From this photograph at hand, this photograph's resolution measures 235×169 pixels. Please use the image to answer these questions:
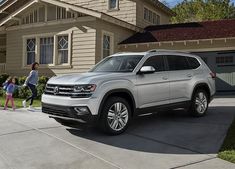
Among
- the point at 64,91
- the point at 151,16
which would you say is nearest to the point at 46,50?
the point at 151,16

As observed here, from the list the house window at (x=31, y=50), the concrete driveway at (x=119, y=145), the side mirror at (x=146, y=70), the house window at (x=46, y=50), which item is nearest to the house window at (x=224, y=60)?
the house window at (x=46, y=50)

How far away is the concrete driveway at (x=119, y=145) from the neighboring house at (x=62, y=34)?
8.59 metres

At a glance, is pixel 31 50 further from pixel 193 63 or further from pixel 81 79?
pixel 81 79

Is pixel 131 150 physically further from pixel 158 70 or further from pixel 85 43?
pixel 85 43

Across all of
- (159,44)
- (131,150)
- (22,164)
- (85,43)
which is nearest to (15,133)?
(22,164)

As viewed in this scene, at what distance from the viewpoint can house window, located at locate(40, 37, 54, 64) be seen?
20.0 metres

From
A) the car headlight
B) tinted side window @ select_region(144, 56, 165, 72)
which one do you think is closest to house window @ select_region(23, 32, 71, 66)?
tinted side window @ select_region(144, 56, 165, 72)

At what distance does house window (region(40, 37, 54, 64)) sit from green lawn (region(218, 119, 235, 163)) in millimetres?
13195

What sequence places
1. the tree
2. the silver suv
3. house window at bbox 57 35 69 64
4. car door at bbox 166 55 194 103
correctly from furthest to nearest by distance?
the tree < house window at bbox 57 35 69 64 < car door at bbox 166 55 194 103 < the silver suv

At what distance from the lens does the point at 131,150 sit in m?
7.16

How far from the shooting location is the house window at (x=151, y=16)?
2469 cm

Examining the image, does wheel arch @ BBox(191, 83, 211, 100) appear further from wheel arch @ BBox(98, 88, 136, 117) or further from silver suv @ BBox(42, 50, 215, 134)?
wheel arch @ BBox(98, 88, 136, 117)

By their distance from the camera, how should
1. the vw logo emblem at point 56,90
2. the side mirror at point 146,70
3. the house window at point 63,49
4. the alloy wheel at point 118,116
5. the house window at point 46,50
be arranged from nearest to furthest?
the alloy wheel at point 118,116 → the vw logo emblem at point 56,90 → the side mirror at point 146,70 → the house window at point 63,49 → the house window at point 46,50

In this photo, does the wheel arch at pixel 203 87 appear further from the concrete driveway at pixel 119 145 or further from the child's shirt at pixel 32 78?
the child's shirt at pixel 32 78
